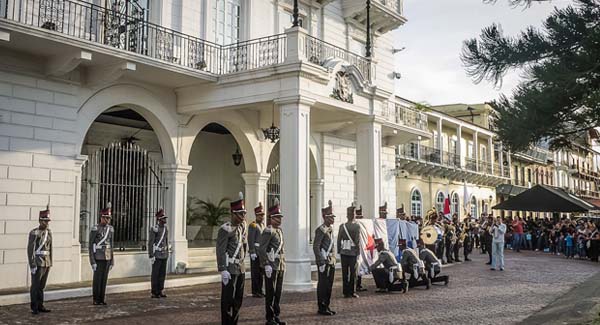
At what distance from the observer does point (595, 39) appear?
21.7ft

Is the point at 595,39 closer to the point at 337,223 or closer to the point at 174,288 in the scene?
the point at 174,288

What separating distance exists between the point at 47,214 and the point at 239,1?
960 centimetres

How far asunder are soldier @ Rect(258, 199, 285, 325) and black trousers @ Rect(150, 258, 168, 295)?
3.65m

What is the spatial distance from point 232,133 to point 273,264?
29.4ft

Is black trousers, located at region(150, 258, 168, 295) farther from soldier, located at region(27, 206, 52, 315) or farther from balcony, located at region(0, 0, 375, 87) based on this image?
balcony, located at region(0, 0, 375, 87)

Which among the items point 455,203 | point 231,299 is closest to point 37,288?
point 231,299

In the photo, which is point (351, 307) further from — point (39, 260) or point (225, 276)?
point (39, 260)

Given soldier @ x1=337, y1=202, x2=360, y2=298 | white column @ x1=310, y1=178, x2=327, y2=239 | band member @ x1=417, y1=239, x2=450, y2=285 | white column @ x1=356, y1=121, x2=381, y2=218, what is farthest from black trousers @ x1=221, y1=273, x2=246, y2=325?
white column @ x1=310, y1=178, x2=327, y2=239

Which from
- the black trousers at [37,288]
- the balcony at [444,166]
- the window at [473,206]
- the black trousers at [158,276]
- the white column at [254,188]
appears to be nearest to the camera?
the black trousers at [37,288]

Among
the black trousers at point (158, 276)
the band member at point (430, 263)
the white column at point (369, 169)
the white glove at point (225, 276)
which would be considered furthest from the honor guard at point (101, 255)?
the white column at point (369, 169)

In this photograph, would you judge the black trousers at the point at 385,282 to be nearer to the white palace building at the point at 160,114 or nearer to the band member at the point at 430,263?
the band member at the point at 430,263

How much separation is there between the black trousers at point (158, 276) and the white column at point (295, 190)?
9.45 feet

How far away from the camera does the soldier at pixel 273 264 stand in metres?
9.62

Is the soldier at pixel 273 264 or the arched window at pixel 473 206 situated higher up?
the arched window at pixel 473 206
